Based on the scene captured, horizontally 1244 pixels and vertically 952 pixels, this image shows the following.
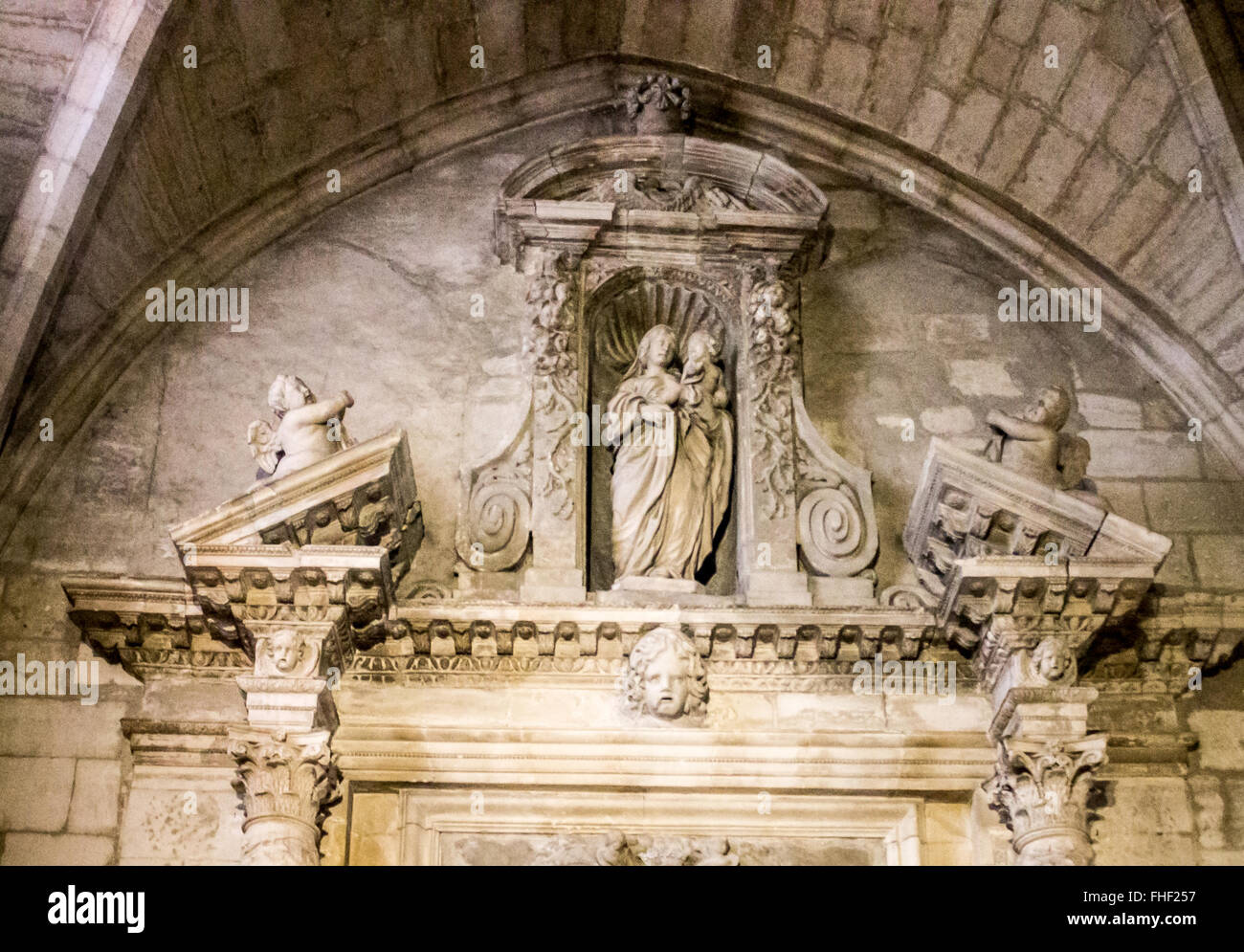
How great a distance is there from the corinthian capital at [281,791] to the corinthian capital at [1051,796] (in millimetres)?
2982

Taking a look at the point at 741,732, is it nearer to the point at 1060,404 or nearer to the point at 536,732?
the point at 536,732

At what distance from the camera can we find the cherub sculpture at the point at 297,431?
9.98 m

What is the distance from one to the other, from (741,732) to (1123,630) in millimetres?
1823

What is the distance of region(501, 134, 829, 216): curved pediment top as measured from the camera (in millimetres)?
11328

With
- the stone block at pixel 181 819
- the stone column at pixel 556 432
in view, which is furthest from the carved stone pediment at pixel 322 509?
the stone block at pixel 181 819

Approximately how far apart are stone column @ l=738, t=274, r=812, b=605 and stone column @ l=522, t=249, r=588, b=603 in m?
0.80

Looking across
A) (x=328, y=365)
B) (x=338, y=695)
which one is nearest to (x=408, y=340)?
(x=328, y=365)

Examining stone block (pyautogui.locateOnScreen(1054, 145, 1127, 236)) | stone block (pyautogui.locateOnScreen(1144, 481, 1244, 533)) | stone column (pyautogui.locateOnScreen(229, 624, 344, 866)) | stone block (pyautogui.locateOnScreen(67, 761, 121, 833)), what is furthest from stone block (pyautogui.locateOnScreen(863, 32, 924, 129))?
stone block (pyautogui.locateOnScreen(67, 761, 121, 833))

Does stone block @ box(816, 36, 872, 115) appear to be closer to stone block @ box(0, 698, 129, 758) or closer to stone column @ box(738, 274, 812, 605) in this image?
stone column @ box(738, 274, 812, 605)

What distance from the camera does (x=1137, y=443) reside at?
10938 millimetres

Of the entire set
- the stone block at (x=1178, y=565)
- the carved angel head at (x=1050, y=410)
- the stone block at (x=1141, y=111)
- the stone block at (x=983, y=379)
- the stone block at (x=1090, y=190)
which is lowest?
the stone block at (x=1178, y=565)

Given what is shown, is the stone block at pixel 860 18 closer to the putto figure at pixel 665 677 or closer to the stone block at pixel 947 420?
the stone block at pixel 947 420

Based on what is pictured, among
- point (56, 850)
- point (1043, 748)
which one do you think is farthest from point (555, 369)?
point (56, 850)

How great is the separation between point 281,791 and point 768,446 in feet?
9.86
